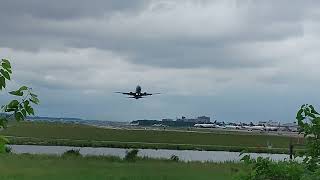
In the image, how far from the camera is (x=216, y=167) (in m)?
34.8

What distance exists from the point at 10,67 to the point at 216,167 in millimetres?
32322

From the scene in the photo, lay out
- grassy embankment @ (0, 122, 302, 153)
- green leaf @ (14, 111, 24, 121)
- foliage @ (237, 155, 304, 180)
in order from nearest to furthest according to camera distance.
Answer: green leaf @ (14, 111, 24, 121) < foliage @ (237, 155, 304, 180) < grassy embankment @ (0, 122, 302, 153)

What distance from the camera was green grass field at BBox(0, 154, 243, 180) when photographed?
25.3 metres

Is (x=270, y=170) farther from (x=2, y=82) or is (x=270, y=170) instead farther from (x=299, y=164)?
(x=2, y=82)

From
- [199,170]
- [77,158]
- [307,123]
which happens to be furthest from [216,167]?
[307,123]

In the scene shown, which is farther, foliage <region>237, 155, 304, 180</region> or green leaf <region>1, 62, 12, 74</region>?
foliage <region>237, 155, 304, 180</region>

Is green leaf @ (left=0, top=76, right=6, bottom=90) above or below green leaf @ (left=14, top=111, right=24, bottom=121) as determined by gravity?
above

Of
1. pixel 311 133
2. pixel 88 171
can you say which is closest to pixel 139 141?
pixel 88 171

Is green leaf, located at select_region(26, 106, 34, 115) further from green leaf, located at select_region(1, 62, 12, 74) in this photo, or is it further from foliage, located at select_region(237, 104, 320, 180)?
foliage, located at select_region(237, 104, 320, 180)

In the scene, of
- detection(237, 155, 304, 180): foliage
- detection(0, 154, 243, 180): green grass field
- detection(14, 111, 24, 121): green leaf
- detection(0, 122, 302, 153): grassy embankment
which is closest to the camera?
detection(14, 111, 24, 121): green leaf

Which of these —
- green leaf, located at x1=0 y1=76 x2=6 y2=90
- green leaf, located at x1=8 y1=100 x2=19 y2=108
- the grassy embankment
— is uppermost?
green leaf, located at x1=0 y1=76 x2=6 y2=90

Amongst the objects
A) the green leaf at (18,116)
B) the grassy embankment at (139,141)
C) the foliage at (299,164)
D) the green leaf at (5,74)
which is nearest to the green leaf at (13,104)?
the green leaf at (18,116)

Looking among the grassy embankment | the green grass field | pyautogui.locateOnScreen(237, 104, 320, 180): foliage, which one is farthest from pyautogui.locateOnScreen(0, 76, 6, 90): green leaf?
A: the grassy embankment

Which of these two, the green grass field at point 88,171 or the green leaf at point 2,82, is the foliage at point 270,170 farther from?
the green grass field at point 88,171
